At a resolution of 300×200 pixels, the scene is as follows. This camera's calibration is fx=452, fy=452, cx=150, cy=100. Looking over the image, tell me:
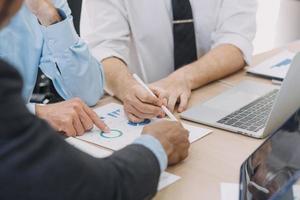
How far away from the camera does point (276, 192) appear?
678 mm

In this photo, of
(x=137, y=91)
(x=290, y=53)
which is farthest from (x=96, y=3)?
(x=290, y=53)

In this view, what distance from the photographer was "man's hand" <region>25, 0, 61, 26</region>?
1.30 m

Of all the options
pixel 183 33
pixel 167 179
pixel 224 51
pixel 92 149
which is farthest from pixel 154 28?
pixel 167 179

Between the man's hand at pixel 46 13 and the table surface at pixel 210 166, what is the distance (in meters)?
0.53

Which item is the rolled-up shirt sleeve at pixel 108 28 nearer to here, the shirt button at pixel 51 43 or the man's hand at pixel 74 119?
the shirt button at pixel 51 43

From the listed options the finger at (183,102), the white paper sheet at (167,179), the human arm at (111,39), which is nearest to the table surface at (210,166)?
the white paper sheet at (167,179)

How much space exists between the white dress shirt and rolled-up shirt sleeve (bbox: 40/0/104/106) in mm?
190

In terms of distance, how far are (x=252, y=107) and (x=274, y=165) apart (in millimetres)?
430

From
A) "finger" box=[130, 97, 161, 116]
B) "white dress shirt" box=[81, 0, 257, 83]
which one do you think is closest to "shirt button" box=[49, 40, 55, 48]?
"white dress shirt" box=[81, 0, 257, 83]

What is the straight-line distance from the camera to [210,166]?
37.0 inches

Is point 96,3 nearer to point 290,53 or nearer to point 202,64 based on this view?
point 202,64

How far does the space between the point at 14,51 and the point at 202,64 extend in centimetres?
60

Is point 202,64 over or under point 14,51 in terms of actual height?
under

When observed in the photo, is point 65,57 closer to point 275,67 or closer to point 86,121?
point 86,121
